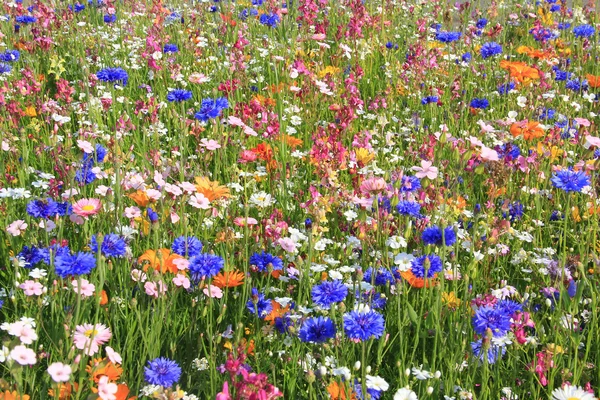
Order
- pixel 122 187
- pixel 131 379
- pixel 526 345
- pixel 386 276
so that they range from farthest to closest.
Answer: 1. pixel 122 187
2. pixel 386 276
3. pixel 526 345
4. pixel 131 379

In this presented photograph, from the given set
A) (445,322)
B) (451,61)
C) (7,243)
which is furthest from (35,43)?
(445,322)

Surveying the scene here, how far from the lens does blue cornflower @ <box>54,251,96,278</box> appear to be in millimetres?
1753

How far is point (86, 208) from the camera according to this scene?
2.11 meters

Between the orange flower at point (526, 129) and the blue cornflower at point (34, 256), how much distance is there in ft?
6.28

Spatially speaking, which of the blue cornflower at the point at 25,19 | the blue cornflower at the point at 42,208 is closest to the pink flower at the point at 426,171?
the blue cornflower at the point at 42,208

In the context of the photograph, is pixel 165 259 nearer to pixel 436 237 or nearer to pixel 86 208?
pixel 86 208

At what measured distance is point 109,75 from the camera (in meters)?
3.35

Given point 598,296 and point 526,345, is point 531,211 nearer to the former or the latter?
point 598,296

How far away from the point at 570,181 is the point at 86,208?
5.28 ft

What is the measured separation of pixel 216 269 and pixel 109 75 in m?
1.82

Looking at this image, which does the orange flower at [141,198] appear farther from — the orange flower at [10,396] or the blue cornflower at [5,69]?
the blue cornflower at [5,69]

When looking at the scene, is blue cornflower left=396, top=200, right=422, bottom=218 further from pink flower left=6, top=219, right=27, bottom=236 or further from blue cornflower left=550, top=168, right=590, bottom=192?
pink flower left=6, top=219, right=27, bottom=236

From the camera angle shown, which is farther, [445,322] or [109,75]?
[109,75]

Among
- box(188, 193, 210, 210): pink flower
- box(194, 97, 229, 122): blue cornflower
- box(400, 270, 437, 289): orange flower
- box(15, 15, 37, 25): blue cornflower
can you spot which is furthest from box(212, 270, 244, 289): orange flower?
box(15, 15, 37, 25): blue cornflower
